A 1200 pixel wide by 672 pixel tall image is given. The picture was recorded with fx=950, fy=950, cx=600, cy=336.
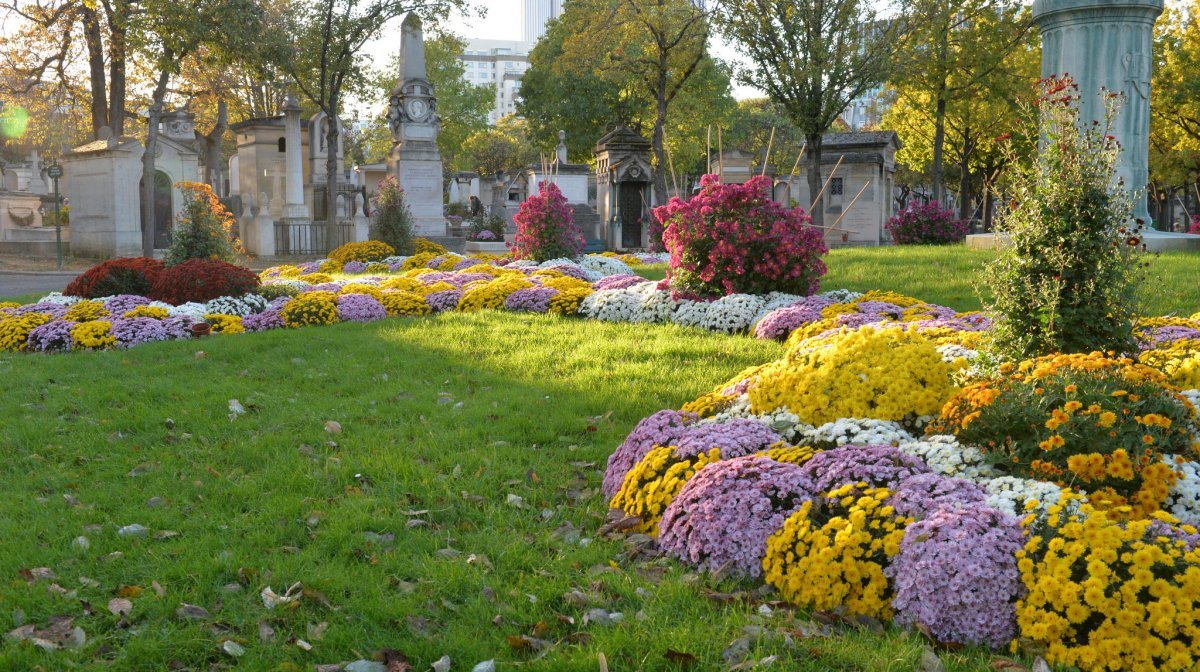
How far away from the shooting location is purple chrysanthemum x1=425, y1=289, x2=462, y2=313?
43.1 feet

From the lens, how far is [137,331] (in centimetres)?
1102

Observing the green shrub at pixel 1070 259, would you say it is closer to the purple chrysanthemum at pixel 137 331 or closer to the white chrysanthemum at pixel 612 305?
the white chrysanthemum at pixel 612 305

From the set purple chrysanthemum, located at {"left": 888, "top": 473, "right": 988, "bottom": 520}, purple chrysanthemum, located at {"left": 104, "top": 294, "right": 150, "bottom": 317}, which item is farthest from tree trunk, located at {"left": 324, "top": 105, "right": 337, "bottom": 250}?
purple chrysanthemum, located at {"left": 888, "top": 473, "right": 988, "bottom": 520}

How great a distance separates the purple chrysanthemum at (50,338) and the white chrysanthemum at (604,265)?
8.84m

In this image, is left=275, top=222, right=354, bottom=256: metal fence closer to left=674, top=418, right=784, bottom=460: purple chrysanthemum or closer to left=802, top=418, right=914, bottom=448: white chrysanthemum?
left=674, top=418, right=784, bottom=460: purple chrysanthemum

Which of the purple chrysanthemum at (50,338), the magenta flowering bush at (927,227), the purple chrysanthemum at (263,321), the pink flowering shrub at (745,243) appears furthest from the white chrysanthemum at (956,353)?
the magenta flowering bush at (927,227)

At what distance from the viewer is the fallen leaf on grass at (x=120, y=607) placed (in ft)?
12.7

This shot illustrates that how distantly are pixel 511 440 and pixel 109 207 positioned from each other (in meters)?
22.9

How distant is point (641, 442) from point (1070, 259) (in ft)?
8.56

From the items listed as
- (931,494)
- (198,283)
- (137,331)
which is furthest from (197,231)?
(931,494)

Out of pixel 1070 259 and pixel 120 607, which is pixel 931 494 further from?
pixel 120 607

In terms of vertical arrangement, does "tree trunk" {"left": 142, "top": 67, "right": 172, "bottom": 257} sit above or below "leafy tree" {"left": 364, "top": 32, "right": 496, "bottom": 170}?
below

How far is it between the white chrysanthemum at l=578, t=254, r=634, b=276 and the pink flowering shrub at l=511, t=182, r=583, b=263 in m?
0.33

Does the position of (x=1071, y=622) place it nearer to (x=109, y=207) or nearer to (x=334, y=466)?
(x=334, y=466)
